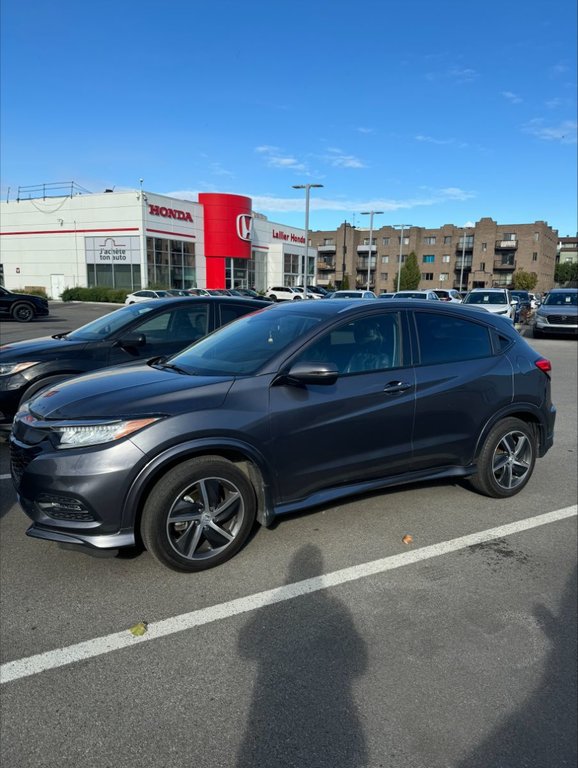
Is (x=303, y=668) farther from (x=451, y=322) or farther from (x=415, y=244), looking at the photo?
(x=415, y=244)

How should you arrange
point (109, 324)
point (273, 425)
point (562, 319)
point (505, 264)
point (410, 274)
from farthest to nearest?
1. point (505, 264)
2. point (410, 274)
3. point (562, 319)
4. point (109, 324)
5. point (273, 425)

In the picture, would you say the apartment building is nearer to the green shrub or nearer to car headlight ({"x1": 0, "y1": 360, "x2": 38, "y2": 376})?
the green shrub

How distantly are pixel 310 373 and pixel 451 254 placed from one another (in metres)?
94.9

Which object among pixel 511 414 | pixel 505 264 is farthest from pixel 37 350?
pixel 505 264

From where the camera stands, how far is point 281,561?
347 centimetres

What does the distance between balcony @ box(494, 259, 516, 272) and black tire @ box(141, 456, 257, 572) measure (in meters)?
95.6

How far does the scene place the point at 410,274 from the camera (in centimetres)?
8456

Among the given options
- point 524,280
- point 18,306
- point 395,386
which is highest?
point 524,280

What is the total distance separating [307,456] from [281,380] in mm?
539

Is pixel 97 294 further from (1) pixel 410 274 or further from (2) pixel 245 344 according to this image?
(1) pixel 410 274

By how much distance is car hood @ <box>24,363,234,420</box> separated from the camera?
3.11m

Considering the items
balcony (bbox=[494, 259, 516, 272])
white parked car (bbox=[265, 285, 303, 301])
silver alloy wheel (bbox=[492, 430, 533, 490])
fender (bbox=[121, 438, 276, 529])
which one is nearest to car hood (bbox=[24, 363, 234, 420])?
fender (bbox=[121, 438, 276, 529])

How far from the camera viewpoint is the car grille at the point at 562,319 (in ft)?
62.4

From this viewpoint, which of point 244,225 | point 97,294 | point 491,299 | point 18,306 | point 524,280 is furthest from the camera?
point 524,280
